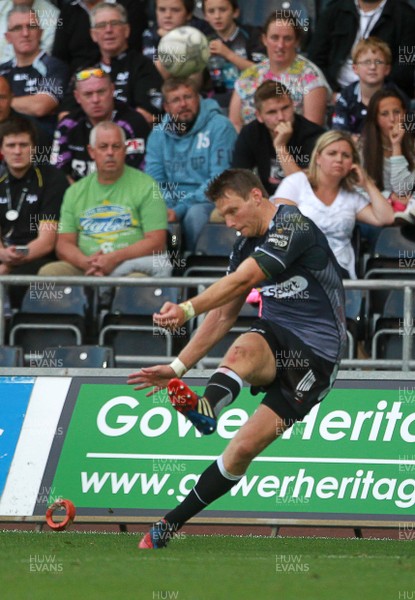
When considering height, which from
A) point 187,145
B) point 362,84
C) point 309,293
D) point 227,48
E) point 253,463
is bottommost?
point 253,463

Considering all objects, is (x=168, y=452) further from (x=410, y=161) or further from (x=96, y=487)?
(x=410, y=161)

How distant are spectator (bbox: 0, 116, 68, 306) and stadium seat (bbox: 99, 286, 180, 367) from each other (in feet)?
2.95

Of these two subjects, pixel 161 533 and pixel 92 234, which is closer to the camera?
pixel 161 533

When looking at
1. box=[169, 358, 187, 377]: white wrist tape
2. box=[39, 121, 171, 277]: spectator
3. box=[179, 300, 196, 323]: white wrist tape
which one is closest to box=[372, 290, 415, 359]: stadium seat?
box=[39, 121, 171, 277]: spectator

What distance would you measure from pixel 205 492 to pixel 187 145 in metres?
5.62

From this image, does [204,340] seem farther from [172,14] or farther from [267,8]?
[267,8]

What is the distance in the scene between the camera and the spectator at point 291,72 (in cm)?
1300

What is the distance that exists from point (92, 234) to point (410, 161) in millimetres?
3115

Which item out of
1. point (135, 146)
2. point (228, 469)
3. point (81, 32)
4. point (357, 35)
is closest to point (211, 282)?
point (135, 146)

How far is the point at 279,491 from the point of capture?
9977 mm

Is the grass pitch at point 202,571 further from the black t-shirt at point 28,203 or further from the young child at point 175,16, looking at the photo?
the young child at point 175,16

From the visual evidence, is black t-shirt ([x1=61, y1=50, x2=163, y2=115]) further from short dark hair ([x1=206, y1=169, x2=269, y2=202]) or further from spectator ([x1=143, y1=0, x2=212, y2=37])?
short dark hair ([x1=206, y1=169, x2=269, y2=202])

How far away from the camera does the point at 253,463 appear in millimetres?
10148

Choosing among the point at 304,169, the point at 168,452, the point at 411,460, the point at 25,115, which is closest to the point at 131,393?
the point at 168,452
